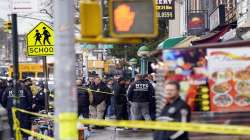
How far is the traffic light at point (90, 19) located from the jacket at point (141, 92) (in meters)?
11.8

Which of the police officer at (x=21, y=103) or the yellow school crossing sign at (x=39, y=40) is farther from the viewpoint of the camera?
the yellow school crossing sign at (x=39, y=40)

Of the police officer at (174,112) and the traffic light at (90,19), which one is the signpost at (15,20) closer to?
the police officer at (174,112)

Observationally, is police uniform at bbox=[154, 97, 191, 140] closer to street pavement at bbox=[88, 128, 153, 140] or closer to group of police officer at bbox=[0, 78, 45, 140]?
group of police officer at bbox=[0, 78, 45, 140]

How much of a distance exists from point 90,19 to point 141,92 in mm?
11890

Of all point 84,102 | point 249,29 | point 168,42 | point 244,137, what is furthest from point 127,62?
point 244,137

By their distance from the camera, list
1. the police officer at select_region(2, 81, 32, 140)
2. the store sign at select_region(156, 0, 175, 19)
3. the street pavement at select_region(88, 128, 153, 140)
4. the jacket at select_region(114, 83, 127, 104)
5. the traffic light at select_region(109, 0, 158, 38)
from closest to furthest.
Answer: the traffic light at select_region(109, 0, 158, 38) < the police officer at select_region(2, 81, 32, 140) < the street pavement at select_region(88, 128, 153, 140) < the jacket at select_region(114, 83, 127, 104) < the store sign at select_region(156, 0, 175, 19)

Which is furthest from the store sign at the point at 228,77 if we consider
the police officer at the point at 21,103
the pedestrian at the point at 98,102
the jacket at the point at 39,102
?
the pedestrian at the point at 98,102

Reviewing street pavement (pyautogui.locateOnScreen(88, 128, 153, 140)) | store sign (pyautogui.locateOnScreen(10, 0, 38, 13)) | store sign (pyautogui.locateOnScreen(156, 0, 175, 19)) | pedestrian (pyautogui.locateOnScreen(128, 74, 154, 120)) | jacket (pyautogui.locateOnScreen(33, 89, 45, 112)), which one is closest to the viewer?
store sign (pyautogui.locateOnScreen(10, 0, 38, 13))

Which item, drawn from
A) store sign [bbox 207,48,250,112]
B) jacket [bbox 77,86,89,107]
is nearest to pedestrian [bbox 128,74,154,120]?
jacket [bbox 77,86,89,107]

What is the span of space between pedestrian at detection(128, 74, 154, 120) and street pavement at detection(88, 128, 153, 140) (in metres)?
0.51

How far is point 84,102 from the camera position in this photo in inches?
→ 806

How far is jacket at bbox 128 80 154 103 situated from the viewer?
19.6 metres

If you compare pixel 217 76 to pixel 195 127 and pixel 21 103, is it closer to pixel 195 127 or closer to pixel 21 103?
pixel 195 127

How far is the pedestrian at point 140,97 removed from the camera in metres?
19.6
